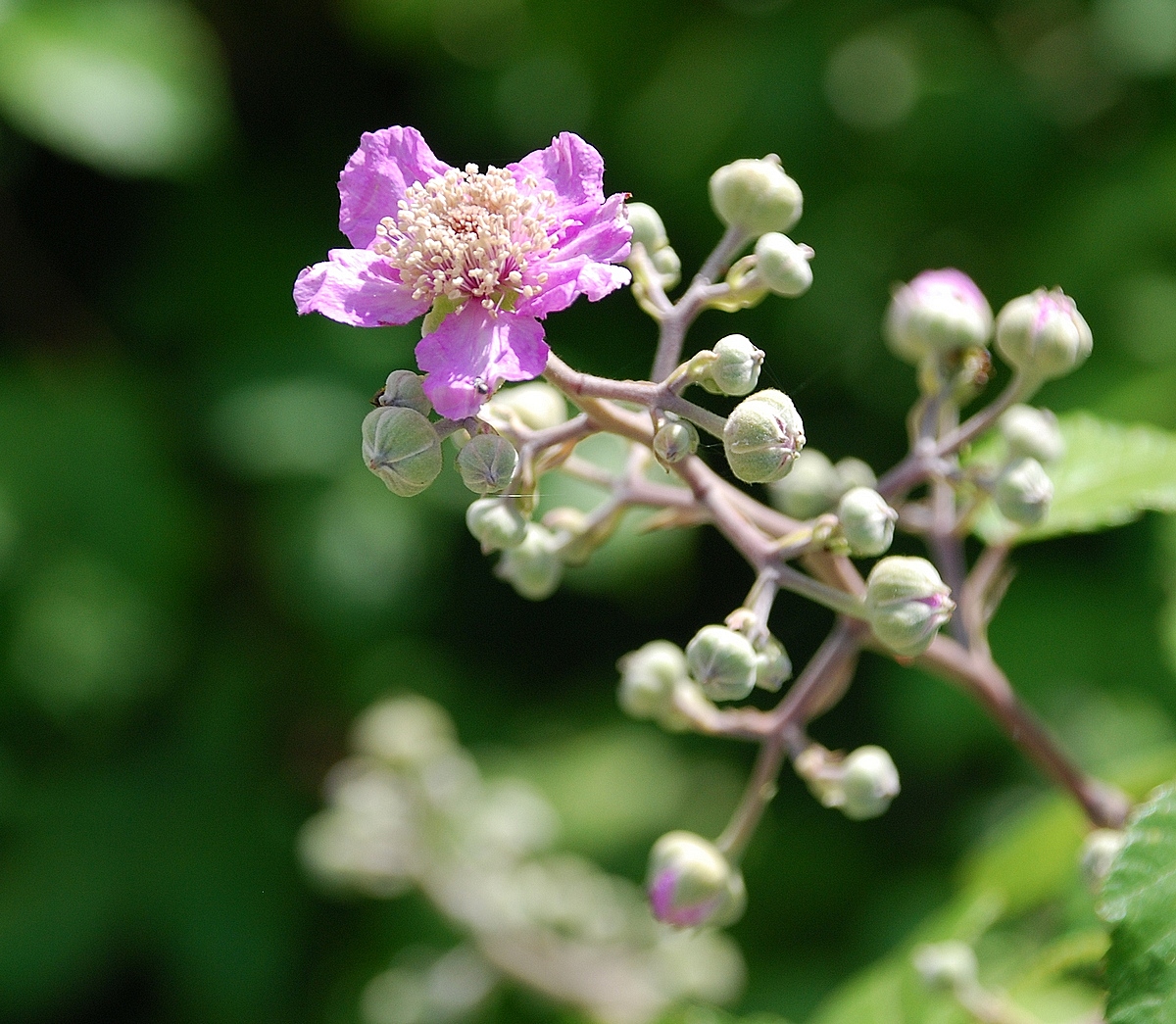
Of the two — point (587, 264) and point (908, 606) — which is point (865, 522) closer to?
point (908, 606)

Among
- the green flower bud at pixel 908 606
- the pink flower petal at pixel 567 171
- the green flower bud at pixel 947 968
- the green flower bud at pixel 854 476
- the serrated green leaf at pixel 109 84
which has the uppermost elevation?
the serrated green leaf at pixel 109 84

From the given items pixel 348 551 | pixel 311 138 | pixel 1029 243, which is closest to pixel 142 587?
pixel 348 551

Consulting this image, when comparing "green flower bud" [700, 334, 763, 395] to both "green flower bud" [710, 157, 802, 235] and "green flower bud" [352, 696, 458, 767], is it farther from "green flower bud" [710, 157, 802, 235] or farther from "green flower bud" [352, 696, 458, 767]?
"green flower bud" [352, 696, 458, 767]

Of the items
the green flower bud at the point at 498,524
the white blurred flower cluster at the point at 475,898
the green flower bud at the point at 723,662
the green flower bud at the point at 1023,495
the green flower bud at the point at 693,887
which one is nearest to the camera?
the green flower bud at the point at 723,662

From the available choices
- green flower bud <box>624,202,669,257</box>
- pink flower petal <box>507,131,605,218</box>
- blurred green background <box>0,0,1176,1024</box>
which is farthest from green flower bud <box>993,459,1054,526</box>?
blurred green background <box>0,0,1176,1024</box>

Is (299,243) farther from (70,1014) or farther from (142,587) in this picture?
(70,1014)

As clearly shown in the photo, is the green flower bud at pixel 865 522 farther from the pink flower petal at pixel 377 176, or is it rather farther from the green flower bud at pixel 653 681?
the pink flower petal at pixel 377 176

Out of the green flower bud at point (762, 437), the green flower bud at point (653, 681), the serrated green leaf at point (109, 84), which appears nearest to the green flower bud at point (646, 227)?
the green flower bud at point (762, 437)
